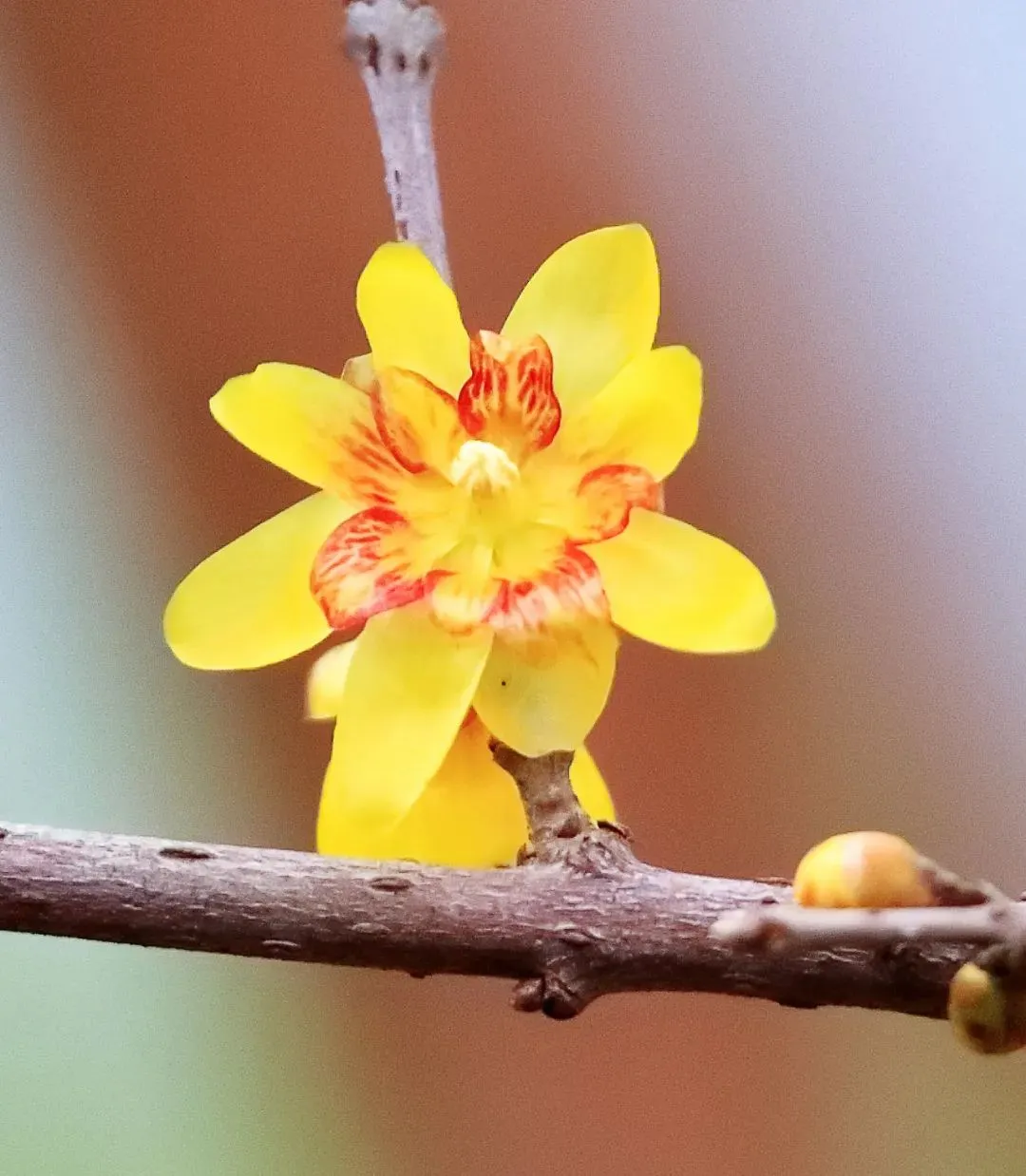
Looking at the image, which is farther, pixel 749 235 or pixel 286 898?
pixel 749 235

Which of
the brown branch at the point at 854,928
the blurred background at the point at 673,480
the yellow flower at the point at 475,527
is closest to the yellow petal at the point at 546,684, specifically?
the yellow flower at the point at 475,527

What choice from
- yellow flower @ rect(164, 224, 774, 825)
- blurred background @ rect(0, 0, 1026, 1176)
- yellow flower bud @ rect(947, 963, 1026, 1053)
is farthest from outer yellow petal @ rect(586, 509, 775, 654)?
blurred background @ rect(0, 0, 1026, 1176)

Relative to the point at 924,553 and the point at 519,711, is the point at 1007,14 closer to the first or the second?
the point at 924,553

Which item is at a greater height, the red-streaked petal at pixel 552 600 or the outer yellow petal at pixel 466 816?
the red-streaked petal at pixel 552 600

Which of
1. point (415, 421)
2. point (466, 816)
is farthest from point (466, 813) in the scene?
point (415, 421)

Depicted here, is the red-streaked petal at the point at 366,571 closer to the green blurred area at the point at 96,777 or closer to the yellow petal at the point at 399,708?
the yellow petal at the point at 399,708

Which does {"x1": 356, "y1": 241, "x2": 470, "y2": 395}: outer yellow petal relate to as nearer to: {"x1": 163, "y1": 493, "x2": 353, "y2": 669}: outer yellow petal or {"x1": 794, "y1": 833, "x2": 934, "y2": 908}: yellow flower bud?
{"x1": 163, "y1": 493, "x2": 353, "y2": 669}: outer yellow petal

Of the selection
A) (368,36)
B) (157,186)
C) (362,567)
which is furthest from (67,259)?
(362,567)
